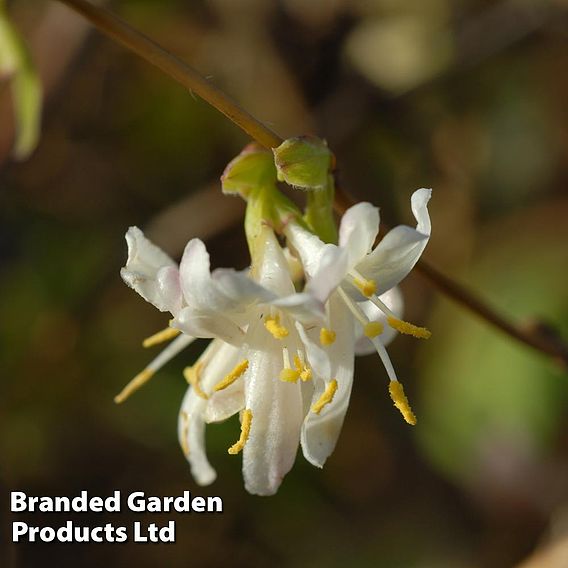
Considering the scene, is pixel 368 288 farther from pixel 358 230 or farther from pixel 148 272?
pixel 148 272

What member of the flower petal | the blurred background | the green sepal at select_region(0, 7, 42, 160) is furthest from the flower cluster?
the blurred background

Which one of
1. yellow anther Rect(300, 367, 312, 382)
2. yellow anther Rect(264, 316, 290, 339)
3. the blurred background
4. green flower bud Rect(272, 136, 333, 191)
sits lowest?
the blurred background

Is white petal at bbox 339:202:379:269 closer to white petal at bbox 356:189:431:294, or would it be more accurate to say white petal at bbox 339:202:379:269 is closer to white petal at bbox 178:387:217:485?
white petal at bbox 356:189:431:294

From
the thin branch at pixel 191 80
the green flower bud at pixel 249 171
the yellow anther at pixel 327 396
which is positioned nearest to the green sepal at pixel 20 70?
the thin branch at pixel 191 80

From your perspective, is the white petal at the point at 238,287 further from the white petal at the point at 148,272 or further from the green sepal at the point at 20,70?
the green sepal at the point at 20,70

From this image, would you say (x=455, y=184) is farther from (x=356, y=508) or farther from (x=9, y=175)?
(x=9, y=175)
